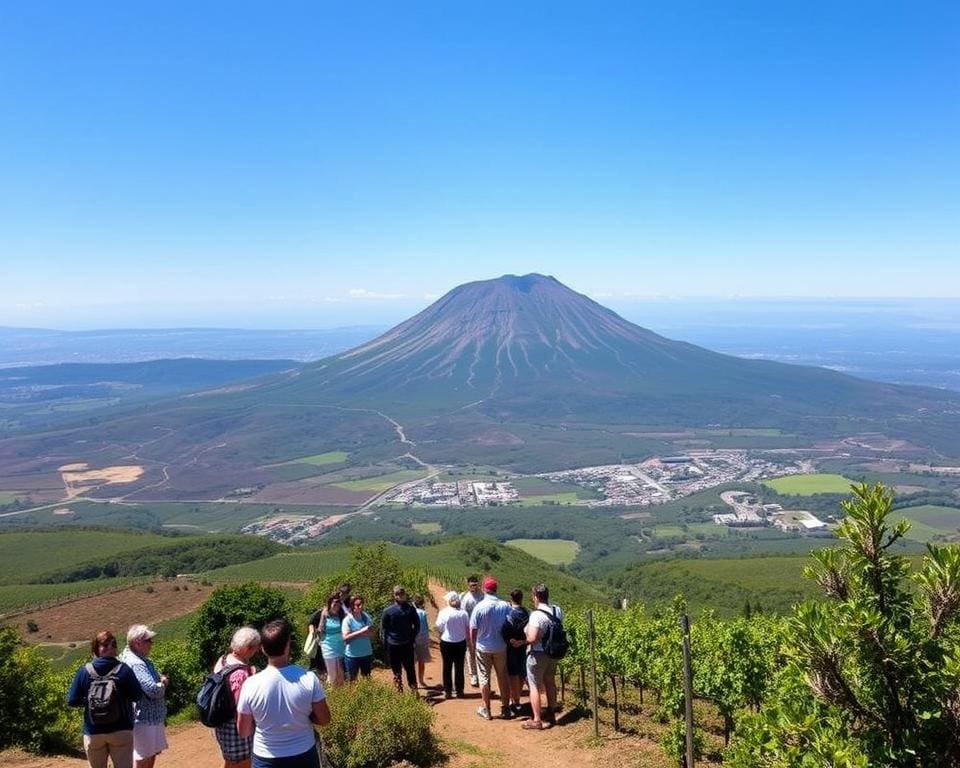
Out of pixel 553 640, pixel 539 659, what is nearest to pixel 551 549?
pixel 539 659

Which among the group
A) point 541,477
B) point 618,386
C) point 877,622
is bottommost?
point 541,477

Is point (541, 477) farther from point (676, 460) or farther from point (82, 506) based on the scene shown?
point (82, 506)

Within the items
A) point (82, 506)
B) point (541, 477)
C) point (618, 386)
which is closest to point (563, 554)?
point (541, 477)

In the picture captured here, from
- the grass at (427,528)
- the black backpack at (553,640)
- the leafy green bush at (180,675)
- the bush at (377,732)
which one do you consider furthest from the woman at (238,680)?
the grass at (427,528)

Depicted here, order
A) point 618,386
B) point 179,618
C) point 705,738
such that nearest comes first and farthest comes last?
point 705,738, point 179,618, point 618,386

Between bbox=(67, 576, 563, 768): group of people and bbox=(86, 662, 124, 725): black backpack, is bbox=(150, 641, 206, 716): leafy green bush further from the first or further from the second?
bbox=(86, 662, 124, 725): black backpack

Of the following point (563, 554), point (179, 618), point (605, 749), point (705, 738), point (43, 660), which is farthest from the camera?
point (563, 554)
